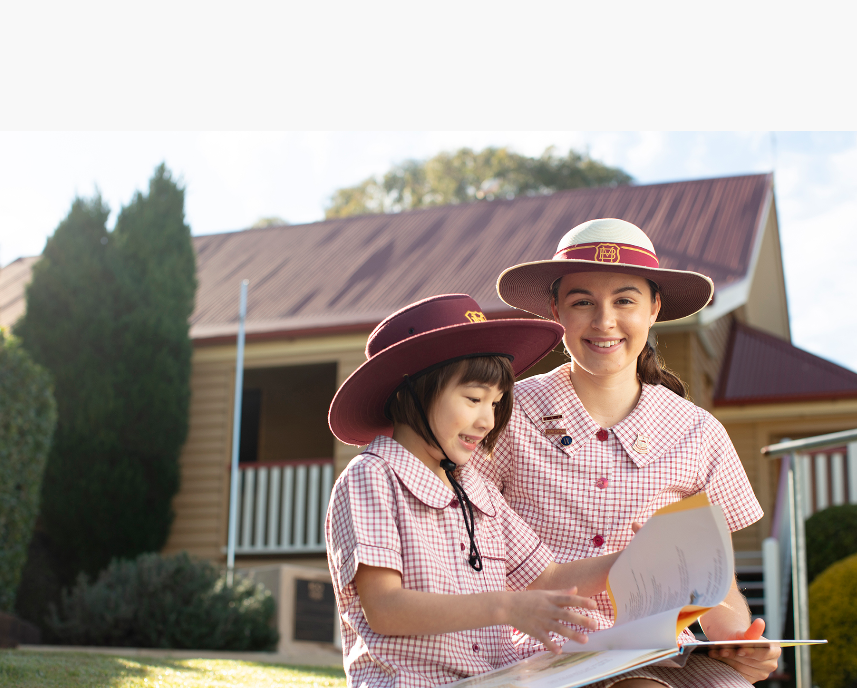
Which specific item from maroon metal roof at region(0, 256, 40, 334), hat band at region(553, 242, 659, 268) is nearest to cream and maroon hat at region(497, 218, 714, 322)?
hat band at region(553, 242, 659, 268)

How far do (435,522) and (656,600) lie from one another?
55 cm

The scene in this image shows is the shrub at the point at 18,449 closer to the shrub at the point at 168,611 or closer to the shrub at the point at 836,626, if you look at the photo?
the shrub at the point at 168,611

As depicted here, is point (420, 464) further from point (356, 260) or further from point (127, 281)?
point (356, 260)

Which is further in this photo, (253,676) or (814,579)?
(814,579)

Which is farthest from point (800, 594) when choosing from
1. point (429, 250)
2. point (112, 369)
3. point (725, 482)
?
point (429, 250)

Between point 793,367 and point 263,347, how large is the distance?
22.5ft

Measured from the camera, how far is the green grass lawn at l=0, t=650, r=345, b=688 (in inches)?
137

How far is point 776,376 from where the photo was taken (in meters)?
12.3

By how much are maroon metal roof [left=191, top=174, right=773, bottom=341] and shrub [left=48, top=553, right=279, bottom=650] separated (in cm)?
390

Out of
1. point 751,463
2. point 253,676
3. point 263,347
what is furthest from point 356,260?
point 253,676

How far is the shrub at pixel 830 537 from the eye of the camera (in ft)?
27.6

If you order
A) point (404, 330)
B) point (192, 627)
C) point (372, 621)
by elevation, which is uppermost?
point (404, 330)

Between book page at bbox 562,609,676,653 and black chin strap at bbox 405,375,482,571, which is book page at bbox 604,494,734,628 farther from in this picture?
black chin strap at bbox 405,375,482,571

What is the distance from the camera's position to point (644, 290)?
2844mm
